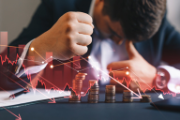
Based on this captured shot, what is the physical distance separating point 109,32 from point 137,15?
52 centimetres

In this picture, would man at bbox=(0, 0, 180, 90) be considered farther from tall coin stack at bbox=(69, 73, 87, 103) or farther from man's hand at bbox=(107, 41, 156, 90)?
tall coin stack at bbox=(69, 73, 87, 103)

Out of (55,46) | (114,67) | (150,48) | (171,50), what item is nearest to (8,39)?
(55,46)

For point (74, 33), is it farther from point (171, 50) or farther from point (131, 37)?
point (171, 50)

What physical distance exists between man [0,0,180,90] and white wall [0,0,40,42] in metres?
0.05

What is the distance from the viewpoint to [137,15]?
0.88 m

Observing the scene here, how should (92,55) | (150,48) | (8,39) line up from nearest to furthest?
(8,39)
(92,55)
(150,48)

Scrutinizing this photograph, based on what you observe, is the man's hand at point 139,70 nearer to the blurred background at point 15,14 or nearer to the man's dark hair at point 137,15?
the man's dark hair at point 137,15

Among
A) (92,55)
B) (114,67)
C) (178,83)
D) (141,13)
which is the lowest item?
(178,83)

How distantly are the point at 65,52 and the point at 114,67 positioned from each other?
65 cm

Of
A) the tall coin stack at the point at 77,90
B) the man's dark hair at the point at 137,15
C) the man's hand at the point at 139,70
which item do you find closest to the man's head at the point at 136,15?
the man's dark hair at the point at 137,15

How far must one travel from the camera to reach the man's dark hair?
0.86m

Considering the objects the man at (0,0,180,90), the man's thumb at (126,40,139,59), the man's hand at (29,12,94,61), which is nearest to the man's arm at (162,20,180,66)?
the man at (0,0,180,90)

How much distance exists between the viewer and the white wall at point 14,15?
3.51 feet

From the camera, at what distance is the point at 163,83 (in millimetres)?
1134
